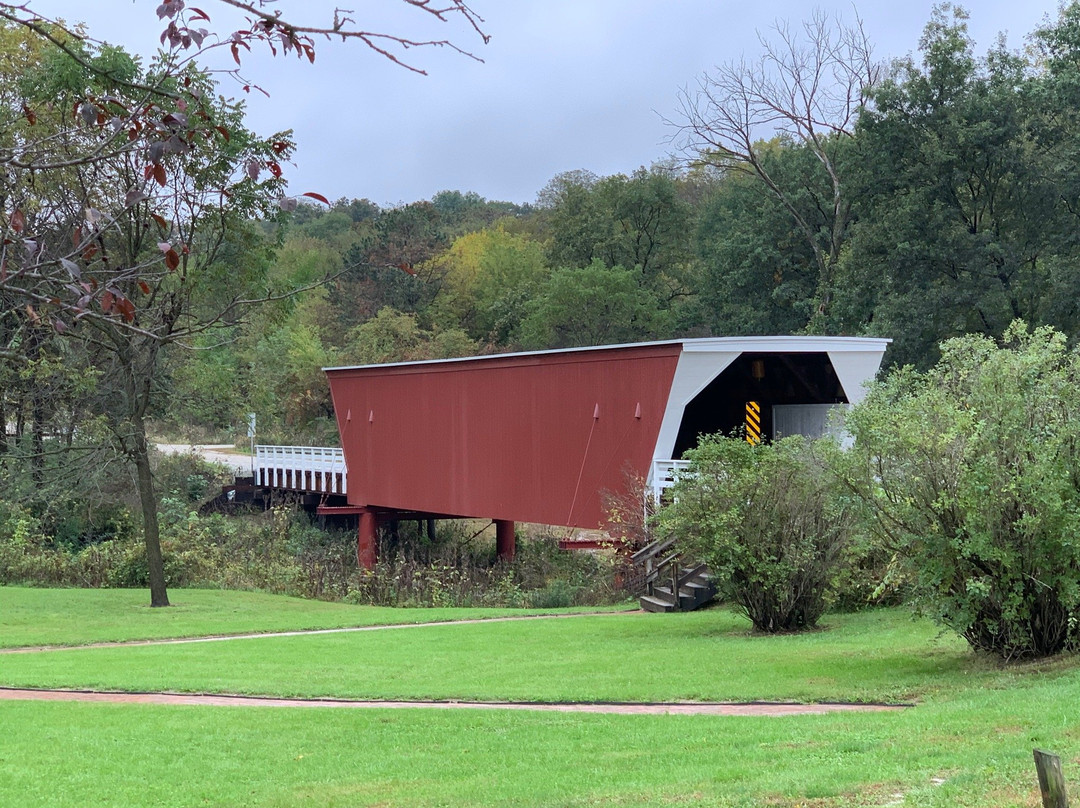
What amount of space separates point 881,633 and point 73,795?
30.8ft

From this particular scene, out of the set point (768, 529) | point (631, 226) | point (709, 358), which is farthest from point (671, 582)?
point (631, 226)

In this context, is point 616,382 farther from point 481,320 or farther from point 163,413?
point 481,320

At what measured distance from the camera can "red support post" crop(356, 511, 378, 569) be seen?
30406mm

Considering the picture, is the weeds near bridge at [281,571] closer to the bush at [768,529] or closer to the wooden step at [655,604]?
the wooden step at [655,604]

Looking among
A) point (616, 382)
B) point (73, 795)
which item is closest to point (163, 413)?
point (616, 382)

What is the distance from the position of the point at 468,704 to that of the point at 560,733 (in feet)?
6.06

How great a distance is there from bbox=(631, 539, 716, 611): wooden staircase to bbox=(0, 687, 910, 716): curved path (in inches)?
292

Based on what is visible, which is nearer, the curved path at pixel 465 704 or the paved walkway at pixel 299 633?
the curved path at pixel 465 704

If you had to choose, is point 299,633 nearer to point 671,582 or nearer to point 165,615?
point 165,615

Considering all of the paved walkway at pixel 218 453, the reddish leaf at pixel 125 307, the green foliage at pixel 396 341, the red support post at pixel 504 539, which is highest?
the green foliage at pixel 396 341

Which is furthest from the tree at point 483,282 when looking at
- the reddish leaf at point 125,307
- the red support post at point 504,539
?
the reddish leaf at point 125,307

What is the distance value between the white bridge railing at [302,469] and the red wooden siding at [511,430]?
3.00m

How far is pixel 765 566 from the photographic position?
Answer: 543 inches

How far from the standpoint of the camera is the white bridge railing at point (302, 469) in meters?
32.8
